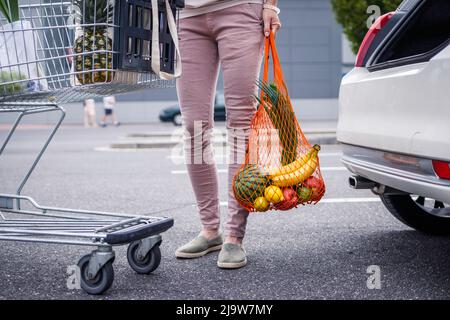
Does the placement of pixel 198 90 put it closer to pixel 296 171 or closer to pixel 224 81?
pixel 224 81

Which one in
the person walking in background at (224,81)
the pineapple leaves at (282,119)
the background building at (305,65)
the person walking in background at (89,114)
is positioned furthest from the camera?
the background building at (305,65)

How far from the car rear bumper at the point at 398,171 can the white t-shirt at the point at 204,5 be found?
90cm

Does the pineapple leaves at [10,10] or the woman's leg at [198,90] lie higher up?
the pineapple leaves at [10,10]

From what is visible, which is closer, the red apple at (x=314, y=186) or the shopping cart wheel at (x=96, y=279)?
the shopping cart wheel at (x=96, y=279)

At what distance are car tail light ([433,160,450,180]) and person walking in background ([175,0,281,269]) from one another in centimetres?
98

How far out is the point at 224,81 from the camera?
3.00m

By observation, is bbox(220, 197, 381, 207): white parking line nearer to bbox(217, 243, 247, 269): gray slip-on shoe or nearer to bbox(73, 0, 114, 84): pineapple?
bbox(217, 243, 247, 269): gray slip-on shoe

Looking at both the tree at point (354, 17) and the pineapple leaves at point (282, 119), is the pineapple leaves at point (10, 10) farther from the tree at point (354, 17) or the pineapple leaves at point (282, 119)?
the tree at point (354, 17)

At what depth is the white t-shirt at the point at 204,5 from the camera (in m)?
2.97

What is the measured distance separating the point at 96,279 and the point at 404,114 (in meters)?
1.44

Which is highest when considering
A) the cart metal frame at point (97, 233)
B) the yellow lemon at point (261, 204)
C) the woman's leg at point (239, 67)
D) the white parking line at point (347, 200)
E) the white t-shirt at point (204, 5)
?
the white t-shirt at point (204, 5)

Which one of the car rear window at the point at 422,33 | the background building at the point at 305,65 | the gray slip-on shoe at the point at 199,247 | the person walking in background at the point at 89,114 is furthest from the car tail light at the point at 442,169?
the background building at the point at 305,65

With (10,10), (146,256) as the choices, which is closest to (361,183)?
(146,256)

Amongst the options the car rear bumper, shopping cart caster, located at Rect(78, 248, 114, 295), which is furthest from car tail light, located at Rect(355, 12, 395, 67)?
shopping cart caster, located at Rect(78, 248, 114, 295)
